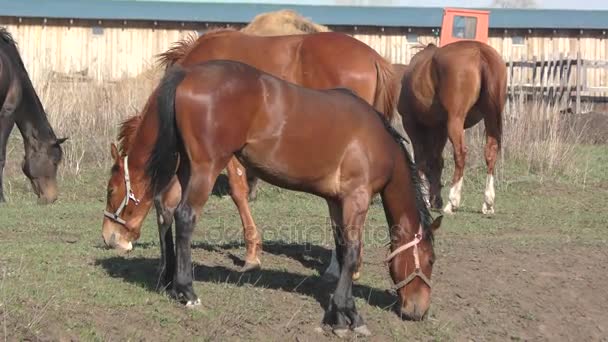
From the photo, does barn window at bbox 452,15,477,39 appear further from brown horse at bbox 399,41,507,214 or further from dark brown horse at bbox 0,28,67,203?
dark brown horse at bbox 0,28,67,203

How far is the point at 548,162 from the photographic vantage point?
1596cm

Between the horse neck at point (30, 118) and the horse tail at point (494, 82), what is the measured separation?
6021 millimetres

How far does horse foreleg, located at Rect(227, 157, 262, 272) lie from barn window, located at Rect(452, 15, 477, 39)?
62.5 feet

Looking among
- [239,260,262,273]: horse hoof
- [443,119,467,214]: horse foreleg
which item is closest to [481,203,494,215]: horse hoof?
[443,119,467,214]: horse foreleg

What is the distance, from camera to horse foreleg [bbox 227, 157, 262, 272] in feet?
26.9

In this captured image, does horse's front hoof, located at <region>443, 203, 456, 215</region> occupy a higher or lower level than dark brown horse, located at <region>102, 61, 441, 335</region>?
lower

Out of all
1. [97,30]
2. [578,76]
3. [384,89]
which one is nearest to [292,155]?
[384,89]

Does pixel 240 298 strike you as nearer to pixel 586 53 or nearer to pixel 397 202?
pixel 397 202

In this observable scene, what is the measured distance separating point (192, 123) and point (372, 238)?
159 inches

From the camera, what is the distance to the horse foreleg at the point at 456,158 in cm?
1238

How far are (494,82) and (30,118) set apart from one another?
6.33 m

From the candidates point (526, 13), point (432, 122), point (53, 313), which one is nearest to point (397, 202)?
point (53, 313)

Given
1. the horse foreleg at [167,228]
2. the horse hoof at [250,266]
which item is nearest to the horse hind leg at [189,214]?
the horse foreleg at [167,228]

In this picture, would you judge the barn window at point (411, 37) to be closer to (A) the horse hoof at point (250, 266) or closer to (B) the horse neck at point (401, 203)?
(A) the horse hoof at point (250, 266)
